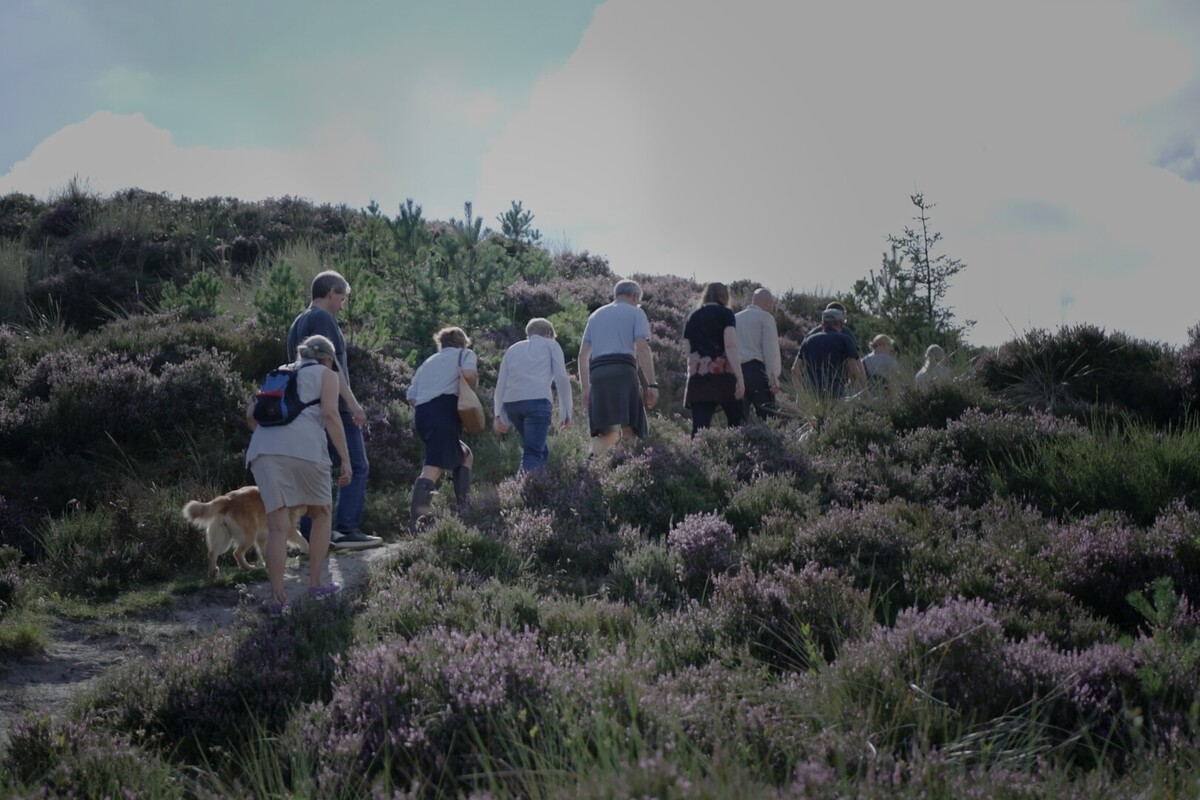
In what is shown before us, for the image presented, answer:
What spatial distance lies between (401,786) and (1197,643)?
3.41m

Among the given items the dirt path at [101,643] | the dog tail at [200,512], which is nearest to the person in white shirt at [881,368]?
the dirt path at [101,643]

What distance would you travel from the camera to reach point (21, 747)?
4457 millimetres

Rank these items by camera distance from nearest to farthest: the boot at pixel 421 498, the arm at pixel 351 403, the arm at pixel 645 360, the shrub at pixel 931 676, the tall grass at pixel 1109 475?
1. the shrub at pixel 931 676
2. the tall grass at pixel 1109 475
3. the arm at pixel 351 403
4. the boot at pixel 421 498
5. the arm at pixel 645 360

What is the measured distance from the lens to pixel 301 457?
6.82 meters

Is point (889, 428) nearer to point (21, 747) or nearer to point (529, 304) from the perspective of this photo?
point (21, 747)

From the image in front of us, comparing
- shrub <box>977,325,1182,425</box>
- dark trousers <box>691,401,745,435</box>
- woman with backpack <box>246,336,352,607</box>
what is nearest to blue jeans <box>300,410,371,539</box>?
woman with backpack <box>246,336,352,607</box>

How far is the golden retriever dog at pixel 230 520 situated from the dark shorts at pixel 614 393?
3.28 metres

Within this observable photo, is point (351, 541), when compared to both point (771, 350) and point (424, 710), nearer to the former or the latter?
point (424, 710)

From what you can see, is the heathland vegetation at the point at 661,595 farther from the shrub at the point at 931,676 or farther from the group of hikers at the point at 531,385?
the group of hikers at the point at 531,385

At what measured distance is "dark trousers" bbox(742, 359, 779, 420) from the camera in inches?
452

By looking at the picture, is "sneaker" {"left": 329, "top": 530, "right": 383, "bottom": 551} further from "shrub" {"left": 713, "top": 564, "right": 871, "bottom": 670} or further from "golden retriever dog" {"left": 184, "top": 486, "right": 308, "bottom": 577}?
"shrub" {"left": 713, "top": 564, "right": 871, "bottom": 670}

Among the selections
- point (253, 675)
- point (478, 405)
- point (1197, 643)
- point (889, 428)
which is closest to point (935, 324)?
point (889, 428)

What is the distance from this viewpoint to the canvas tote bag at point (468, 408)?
9.14m

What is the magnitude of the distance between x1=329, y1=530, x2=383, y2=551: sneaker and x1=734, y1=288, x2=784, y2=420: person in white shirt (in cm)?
454
